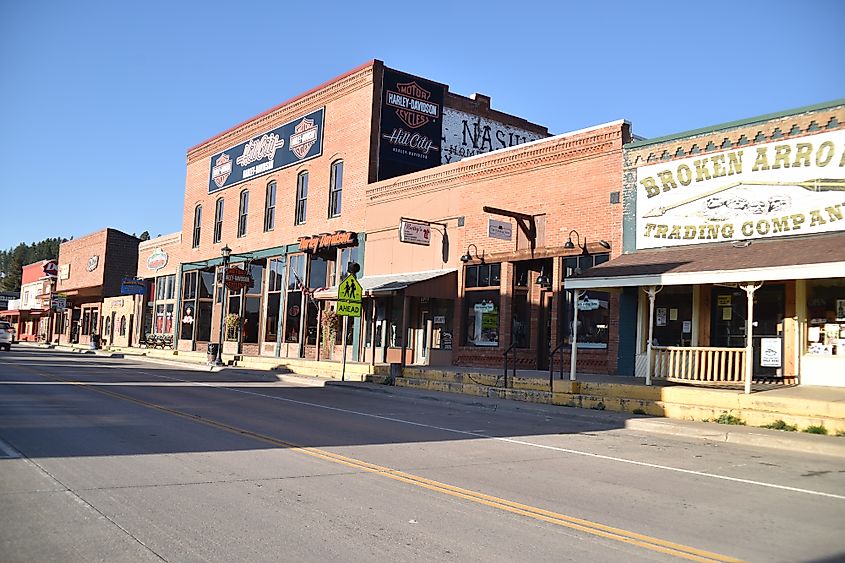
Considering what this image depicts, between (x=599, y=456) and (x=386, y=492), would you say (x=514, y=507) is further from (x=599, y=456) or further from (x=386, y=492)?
(x=599, y=456)

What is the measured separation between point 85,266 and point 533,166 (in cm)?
5389

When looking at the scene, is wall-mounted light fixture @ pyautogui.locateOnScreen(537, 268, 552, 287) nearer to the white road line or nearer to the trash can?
the white road line

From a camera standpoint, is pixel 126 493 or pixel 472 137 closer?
pixel 126 493

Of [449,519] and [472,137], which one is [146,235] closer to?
[472,137]

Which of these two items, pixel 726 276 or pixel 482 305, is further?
pixel 482 305

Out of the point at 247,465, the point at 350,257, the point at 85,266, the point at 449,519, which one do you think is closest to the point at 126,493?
the point at 247,465

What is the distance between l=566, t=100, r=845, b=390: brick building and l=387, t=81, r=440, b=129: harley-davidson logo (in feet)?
46.6

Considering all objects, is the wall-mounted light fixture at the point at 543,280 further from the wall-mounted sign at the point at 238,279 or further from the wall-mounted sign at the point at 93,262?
the wall-mounted sign at the point at 93,262

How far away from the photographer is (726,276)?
15320 mm

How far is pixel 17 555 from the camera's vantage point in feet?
17.5

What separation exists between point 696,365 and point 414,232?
1216 centimetres

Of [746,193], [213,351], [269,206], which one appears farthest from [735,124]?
[269,206]

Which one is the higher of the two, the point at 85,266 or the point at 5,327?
the point at 85,266

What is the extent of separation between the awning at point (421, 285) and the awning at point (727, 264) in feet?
24.6
